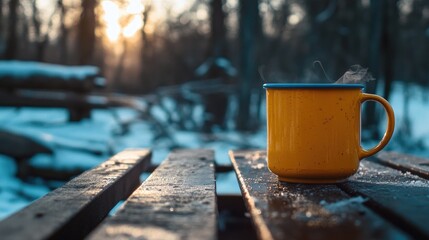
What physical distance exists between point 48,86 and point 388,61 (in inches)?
162

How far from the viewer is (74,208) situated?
2.75ft

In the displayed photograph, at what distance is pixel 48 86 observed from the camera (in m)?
6.68

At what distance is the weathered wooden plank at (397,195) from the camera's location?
0.75m

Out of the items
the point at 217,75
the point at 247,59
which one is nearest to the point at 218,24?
the point at 217,75

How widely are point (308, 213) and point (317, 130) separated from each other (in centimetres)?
29

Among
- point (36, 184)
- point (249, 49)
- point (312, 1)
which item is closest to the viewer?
point (36, 184)

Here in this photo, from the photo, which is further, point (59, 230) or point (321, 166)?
point (321, 166)

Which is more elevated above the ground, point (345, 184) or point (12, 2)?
point (12, 2)

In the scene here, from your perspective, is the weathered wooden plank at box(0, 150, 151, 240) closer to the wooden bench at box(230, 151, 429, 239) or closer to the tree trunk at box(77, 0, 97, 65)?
the wooden bench at box(230, 151, 429, 239)

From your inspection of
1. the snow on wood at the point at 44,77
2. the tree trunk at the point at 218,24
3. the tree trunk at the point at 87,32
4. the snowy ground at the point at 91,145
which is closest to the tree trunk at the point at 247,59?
the snowy ground at the point at 91,145

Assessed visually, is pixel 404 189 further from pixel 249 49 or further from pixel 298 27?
pixel 298 27

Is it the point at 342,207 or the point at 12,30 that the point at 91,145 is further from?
the point at 12,30

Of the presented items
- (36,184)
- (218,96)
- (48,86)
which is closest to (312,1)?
(218,96)

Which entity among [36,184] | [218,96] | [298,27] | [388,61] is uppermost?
Answer: [298,27]
